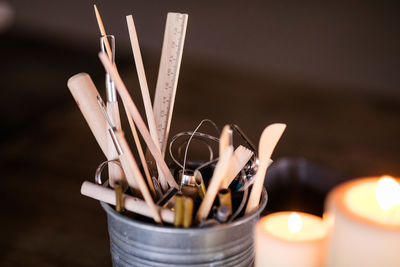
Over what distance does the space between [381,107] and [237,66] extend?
0.67 meters

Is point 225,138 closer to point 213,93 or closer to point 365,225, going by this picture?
point 365,225

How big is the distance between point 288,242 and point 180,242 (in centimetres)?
7

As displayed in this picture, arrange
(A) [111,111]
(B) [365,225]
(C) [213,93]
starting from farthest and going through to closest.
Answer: (C) [213,93] → (A) [111,111] → (B) [365,225]

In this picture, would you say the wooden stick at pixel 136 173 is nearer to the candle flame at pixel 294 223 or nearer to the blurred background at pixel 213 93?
the candle flame at pixel 294 223

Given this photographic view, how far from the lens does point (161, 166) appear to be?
0.37 m

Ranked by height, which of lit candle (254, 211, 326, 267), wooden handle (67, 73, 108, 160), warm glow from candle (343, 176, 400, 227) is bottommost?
lit candle (254, 211, 326, 267)

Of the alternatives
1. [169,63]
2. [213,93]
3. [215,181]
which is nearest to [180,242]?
[215,181]

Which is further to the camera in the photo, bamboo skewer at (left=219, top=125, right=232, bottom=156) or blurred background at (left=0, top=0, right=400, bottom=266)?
blurred background at (left=0, top=0, right=400, bottom=266)

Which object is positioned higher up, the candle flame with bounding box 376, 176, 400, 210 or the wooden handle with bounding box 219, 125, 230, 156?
the wooden handle with bounding box 219, 125, 230, 156

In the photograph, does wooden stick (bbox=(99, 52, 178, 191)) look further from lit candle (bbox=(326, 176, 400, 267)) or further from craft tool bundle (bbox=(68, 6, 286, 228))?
lit candle (bbox=(326, 176, 400, 267))

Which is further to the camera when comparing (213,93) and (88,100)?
(213,93)

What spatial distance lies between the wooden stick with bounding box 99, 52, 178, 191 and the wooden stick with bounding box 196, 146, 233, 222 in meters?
0.05

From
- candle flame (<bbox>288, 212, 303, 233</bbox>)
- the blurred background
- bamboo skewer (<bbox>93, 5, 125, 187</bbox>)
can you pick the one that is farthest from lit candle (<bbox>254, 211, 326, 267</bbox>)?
the blurred background

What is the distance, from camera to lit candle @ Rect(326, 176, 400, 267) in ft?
0.86
